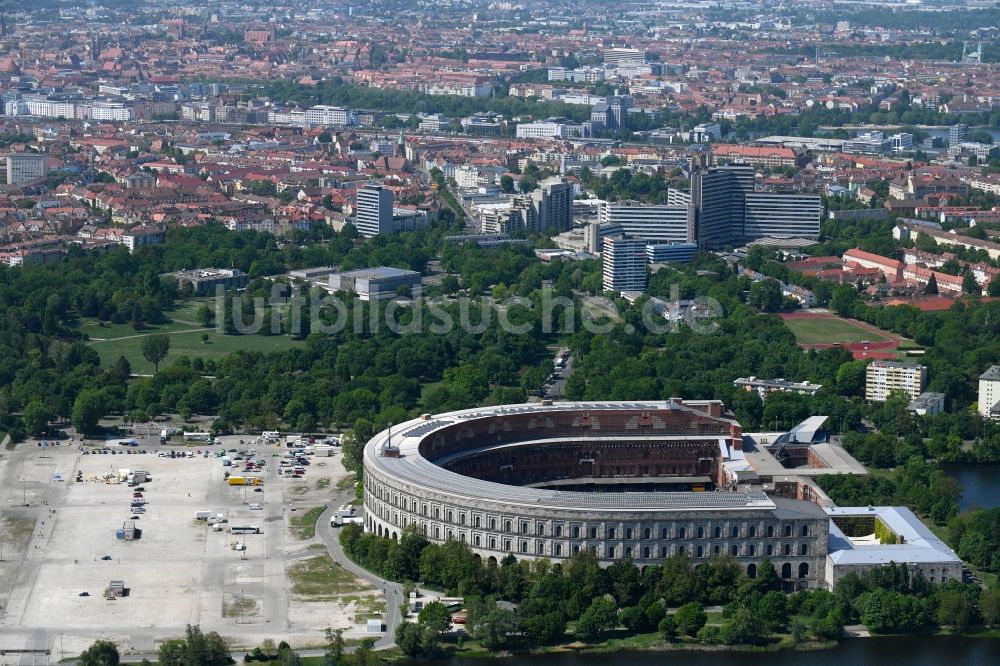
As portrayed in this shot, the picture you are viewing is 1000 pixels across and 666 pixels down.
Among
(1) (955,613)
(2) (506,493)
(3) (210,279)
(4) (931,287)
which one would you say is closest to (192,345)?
(3) (210,279)

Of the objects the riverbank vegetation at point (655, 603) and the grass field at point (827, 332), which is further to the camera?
the grass field at point (827, 332)

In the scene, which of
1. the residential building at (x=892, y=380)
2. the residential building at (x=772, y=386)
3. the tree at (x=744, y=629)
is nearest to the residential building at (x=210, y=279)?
the residential building at (x=772, y=386)

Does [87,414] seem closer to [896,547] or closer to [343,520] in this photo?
[343,520]

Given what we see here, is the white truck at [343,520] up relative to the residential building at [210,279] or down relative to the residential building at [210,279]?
up

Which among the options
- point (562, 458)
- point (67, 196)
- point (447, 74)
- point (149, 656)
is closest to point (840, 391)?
point (562, 458)

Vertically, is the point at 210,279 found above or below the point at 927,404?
below

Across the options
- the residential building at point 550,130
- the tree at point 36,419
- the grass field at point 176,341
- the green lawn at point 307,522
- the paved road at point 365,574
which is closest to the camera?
the paved road at point 365,574

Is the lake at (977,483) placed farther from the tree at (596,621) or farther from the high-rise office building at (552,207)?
the high-rise office building at (552,207)
